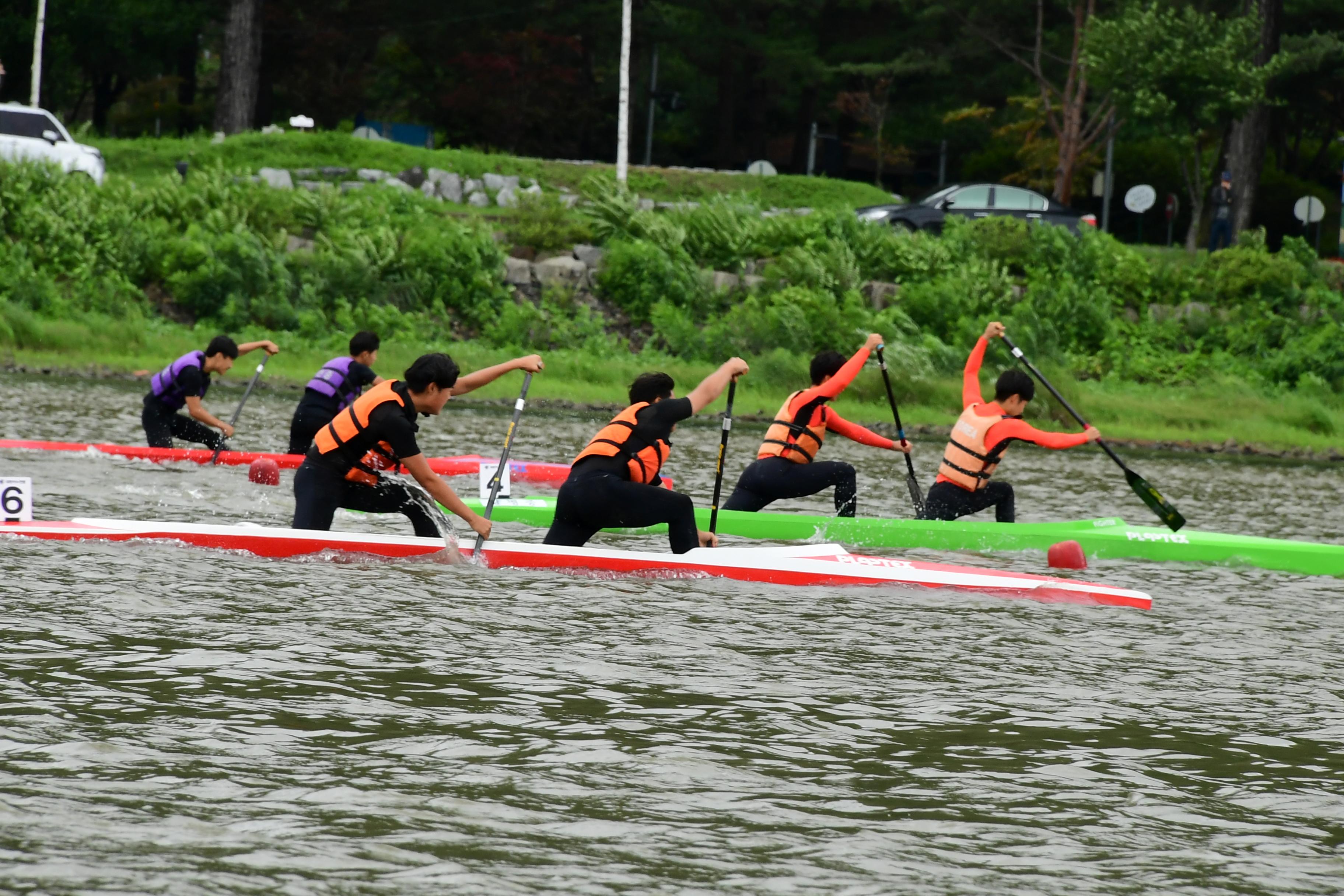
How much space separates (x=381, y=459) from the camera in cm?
995

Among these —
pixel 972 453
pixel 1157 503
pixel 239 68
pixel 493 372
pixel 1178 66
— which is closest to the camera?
pixel 493 372

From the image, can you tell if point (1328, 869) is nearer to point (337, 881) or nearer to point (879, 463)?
point (337, 881)

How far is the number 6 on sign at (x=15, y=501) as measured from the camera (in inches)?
398

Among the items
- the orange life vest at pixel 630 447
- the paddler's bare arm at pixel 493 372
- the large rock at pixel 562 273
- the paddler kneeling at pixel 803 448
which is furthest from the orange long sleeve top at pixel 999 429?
the large rock at pixel 562 273

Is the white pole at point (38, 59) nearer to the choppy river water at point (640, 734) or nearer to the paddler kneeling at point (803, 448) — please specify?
the paddler kneeling at point (803, 448)

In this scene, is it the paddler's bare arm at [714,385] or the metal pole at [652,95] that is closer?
the paddler's bare arm at [714,385]

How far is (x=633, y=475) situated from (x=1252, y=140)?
24.5 meters

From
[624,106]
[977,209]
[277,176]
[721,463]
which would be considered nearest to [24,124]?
[277,176]

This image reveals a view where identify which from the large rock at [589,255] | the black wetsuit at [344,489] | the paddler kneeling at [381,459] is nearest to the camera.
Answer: the paddler kneeling at [381,459]

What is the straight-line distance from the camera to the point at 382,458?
9945 mm

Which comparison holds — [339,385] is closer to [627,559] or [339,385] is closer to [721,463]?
[721,463]

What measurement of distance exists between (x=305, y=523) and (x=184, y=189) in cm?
2003

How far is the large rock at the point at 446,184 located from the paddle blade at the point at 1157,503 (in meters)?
20.5

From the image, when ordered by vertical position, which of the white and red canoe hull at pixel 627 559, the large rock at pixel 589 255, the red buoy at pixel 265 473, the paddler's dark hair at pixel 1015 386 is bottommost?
the white and red canoe hull at pixel 627 559
